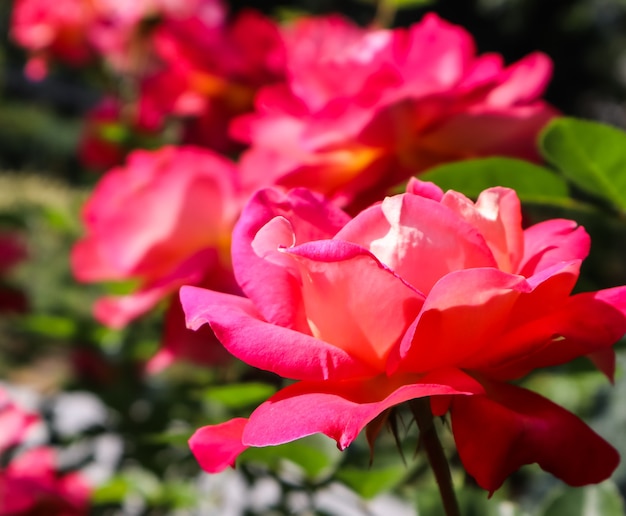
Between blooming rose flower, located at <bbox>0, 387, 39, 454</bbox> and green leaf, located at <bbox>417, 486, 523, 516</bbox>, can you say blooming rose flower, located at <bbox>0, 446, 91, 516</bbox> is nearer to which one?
blooming rose flower, located at <bbox>0, 387, 39, 454</bbox>

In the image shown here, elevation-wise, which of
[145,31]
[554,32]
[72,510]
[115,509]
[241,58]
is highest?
[241,58]

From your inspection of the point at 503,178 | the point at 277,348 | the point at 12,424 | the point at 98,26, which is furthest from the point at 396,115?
the point at 98,26

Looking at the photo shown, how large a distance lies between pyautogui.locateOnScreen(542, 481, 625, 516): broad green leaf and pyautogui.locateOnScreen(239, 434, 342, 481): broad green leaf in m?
0.12

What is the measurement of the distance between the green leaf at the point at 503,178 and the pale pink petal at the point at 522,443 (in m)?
0.12

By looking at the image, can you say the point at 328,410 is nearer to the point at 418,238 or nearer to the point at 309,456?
the point at 418,238

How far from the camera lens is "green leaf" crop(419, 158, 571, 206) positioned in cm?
31

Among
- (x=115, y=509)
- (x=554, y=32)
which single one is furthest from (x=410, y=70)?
(x=554, y=32)

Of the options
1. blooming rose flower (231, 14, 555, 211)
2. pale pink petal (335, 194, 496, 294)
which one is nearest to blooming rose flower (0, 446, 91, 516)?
blooming rose flower (231, 14, 555, 211)

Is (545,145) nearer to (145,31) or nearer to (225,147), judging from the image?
(225,147)

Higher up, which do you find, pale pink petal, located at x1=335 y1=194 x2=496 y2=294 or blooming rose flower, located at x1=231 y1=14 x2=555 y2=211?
pale pink petal, located at x1=335 y1=194 x2=496 y2=294

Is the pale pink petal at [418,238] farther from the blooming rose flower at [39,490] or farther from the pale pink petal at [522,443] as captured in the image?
the blooming rose flower at [39,490]

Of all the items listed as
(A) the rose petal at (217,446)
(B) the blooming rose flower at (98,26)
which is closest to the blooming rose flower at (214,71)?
(B) the blooming rose flower at (98,26)

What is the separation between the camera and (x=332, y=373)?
0.73 ft

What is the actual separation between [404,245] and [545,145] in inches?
4.6
